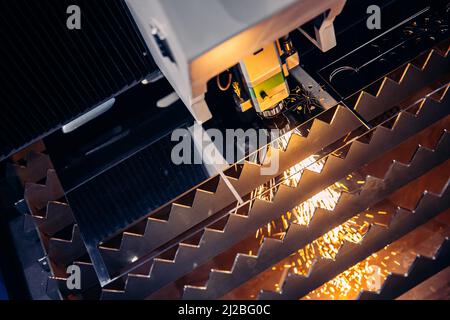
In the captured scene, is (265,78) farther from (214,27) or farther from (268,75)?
(214,27)

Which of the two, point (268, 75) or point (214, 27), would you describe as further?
point (268, 75)

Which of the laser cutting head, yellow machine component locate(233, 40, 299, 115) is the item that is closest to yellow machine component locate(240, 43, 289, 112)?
yellow machine component locate(233, 40, 299, 115)

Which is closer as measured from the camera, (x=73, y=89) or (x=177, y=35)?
(x=177, y=35)

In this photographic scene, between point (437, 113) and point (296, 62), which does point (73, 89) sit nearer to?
point (296, 62)

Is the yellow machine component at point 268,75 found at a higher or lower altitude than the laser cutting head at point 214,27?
lower

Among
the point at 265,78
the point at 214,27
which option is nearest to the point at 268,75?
the point at 265,78

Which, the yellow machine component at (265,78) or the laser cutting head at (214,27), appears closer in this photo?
the laser cutting head at (214,27)

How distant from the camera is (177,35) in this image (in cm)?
111

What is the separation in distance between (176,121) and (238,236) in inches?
21.2

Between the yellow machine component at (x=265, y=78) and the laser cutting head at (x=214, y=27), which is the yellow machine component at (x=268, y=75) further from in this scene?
the laser cutting head at (x=214, y=27)

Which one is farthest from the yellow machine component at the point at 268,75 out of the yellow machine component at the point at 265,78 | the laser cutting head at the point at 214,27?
the laser cutting head at the point at 214,27

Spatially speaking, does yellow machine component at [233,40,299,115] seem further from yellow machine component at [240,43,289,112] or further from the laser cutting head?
the laser cutting head

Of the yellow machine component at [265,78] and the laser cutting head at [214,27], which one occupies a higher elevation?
the laser cutting head at [214,27]
